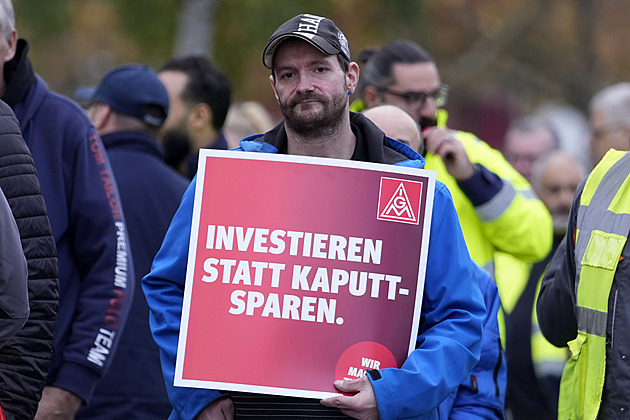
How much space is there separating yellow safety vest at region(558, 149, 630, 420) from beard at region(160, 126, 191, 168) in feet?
8.94

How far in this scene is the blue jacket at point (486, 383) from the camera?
411 cm

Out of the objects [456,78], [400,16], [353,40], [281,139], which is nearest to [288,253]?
[281,139]

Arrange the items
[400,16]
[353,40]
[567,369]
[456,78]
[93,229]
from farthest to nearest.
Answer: [456,78] → [353,40] → [400,16] → [93,229] → [567,369]

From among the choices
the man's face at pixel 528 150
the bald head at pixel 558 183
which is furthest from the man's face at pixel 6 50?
the man's face at pixel 528 150

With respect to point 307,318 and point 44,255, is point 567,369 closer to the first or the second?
point 307,318

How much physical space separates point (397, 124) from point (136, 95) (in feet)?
4.94

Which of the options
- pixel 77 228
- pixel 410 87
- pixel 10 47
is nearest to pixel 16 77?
pixel 10 47

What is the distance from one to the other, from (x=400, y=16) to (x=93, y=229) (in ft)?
62.0

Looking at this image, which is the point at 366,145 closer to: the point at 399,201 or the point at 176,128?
the point at 399,201

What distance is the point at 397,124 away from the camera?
448 centimetres

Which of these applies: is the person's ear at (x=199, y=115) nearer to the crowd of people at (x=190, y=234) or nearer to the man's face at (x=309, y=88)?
the crowd of people at (x=190, y=234)

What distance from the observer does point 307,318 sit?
3457 mm

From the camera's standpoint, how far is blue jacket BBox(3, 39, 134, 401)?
429cm

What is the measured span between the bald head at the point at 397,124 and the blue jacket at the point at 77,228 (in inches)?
39.8
